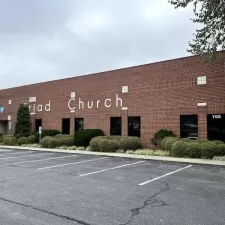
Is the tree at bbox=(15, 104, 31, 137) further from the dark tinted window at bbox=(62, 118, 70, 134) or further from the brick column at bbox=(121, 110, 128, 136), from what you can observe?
the brick column at bbox=(121, 110, 128, 136)

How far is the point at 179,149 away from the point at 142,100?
6.47 meters

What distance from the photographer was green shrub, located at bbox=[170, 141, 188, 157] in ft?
51.3

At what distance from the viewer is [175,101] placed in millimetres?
19422

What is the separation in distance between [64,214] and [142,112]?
52.9ft

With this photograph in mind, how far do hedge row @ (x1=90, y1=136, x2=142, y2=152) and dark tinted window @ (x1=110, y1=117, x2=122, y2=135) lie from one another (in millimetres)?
2292

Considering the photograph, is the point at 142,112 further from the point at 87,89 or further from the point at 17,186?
the point at 17,186

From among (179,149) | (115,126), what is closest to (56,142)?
(115,126)

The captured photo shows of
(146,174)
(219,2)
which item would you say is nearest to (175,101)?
(219,2)

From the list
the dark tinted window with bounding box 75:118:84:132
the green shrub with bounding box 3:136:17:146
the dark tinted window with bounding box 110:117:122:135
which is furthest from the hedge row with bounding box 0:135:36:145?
the dark tinted window with bounding box 110:117:122:135

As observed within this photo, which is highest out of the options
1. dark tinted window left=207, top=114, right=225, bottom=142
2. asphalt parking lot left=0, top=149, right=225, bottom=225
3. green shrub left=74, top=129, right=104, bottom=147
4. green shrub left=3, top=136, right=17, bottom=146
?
dark tinted window left=207, top=114, right=225, bottom=142

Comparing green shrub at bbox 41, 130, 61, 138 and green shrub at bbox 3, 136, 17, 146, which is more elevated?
green shrub at bbox 41, 130, 61, 138

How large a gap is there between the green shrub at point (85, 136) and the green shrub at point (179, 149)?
7.91 meters

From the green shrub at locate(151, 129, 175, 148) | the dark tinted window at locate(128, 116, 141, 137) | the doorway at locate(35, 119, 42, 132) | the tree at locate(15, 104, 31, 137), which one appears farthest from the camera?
the doorway at locate(35, 119, 42, 132)

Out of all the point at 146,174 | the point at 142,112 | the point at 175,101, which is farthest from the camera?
the point at 142,112
